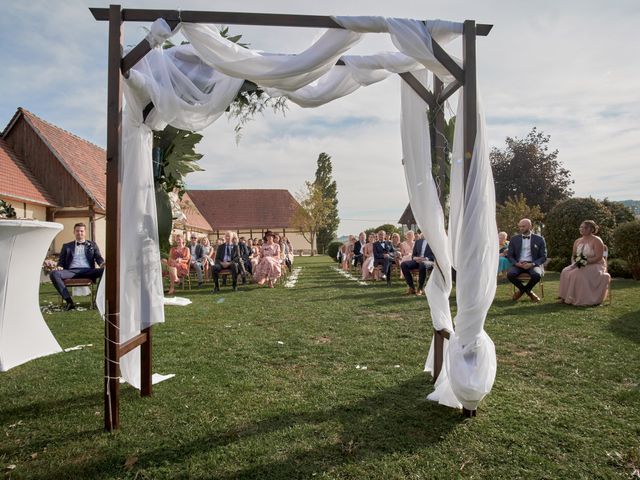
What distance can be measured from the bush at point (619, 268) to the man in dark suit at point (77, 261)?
14719mm

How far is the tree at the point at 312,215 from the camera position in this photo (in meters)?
47.6

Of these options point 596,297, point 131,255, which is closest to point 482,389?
point 131,255

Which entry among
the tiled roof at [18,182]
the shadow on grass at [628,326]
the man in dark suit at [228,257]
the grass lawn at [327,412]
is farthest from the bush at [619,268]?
the tiled roof at [18,182]

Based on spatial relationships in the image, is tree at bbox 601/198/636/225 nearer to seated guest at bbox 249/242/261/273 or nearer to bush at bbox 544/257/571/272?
bush at bbox 544/257/571/272

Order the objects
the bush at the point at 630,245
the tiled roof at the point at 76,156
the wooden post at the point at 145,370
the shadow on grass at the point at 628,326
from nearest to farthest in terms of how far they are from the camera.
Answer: the wooden post at the point at 145,370 → the shadow on grass at the point at 628,326 → the bush at the point at 630,245 → the tiled roof at the point at 76,156

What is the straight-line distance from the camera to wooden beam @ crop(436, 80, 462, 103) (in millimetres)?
3588

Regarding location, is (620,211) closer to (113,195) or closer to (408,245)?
(408,245)

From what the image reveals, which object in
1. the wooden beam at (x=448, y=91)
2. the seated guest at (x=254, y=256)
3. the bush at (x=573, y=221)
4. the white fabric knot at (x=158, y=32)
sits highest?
the white fabric knot at (x=158, y=32)

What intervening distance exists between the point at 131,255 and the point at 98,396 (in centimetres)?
132

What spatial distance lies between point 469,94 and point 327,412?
268cm

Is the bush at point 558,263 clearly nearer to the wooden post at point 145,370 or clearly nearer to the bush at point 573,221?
the bush at point 573,221

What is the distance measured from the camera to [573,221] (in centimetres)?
1611

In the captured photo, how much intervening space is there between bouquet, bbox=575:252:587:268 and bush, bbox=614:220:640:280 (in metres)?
5.85

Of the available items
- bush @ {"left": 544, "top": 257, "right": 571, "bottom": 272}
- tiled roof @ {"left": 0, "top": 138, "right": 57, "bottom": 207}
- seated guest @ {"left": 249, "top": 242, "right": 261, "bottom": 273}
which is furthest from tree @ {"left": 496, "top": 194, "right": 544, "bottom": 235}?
tiled roof @ {"left": 0, "top": 138, "right": 57, "bottom": 207}
